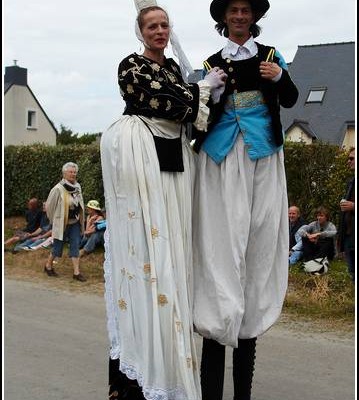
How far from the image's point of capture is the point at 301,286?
782 cm

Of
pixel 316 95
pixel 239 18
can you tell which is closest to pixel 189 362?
pixel 239 18

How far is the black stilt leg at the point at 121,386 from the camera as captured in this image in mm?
3225

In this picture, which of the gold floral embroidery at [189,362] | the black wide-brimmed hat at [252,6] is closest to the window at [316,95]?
the black wide-brimmed hat at [252,6]

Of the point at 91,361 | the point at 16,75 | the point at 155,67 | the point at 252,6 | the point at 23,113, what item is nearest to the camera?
the point at 155,67

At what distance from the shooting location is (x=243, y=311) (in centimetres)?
318

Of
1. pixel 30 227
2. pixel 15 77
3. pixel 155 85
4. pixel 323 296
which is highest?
pixel 15 77

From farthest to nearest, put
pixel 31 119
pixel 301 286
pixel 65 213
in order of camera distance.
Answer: pixel 31 119 < pixel 65 213 < pixel 301 286

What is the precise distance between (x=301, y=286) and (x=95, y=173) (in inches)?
265

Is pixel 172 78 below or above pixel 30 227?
above

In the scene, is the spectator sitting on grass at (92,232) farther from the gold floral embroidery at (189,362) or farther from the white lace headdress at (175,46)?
the gold floral embroidery at (189,362)

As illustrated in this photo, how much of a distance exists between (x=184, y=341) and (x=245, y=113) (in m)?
1.15

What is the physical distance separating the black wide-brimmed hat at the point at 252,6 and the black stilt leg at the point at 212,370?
1669 millimetres

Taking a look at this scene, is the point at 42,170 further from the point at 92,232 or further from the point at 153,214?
the point at 153,214

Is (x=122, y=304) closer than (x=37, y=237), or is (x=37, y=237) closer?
(x=122, y=304)
